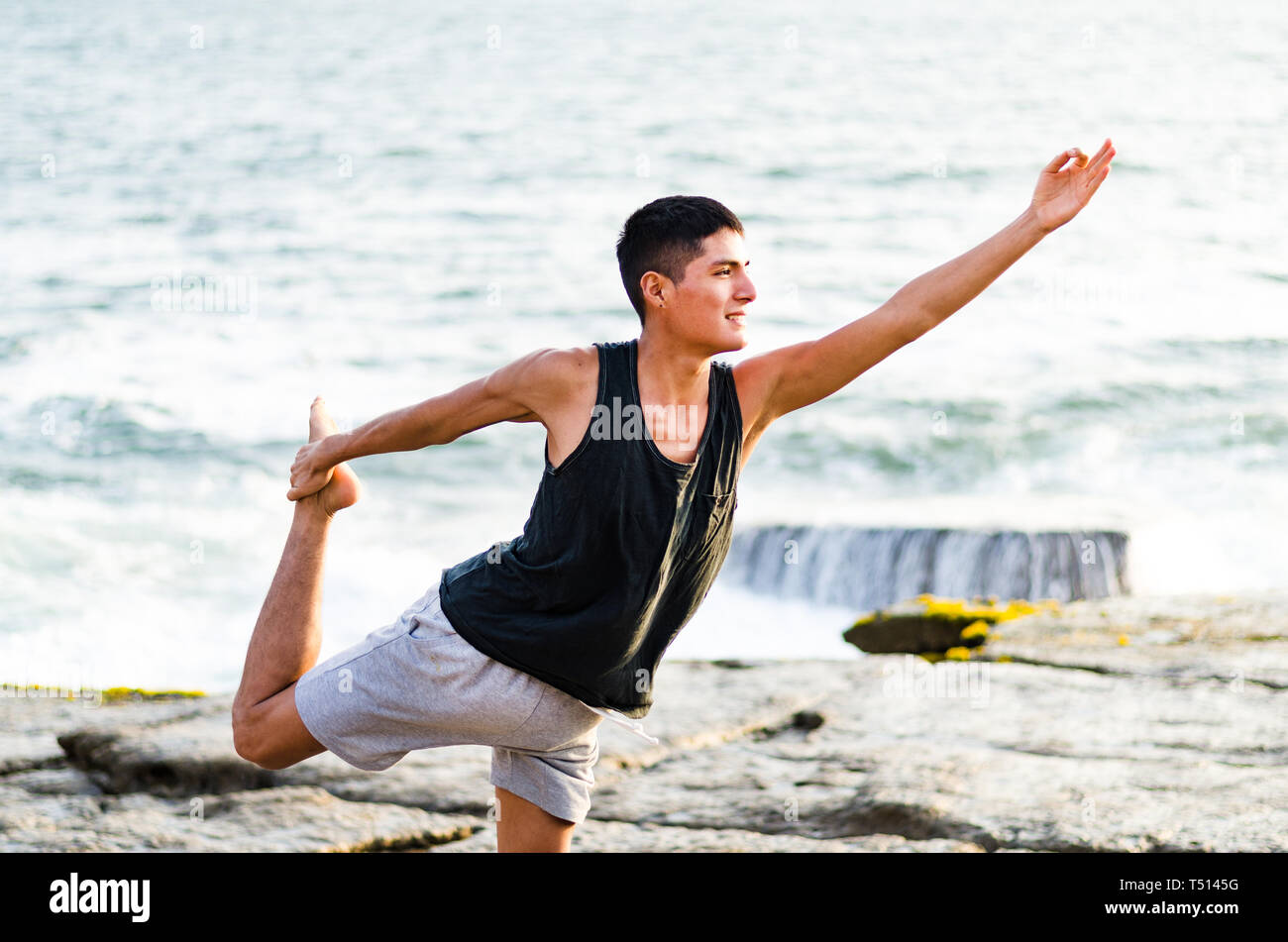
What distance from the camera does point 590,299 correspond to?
19219mm

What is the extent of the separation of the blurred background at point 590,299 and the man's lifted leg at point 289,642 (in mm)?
6495

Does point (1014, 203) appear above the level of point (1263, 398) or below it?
above

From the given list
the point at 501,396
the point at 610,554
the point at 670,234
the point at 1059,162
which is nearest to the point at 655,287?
the point at 670,234

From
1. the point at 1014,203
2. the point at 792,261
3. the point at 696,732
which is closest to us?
the point at 696,732

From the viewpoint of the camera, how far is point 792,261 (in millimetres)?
20406

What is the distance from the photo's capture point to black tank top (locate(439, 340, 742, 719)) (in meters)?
2.69

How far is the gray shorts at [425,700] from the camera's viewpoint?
2.84 meters

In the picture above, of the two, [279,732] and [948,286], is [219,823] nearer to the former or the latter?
[279,732]

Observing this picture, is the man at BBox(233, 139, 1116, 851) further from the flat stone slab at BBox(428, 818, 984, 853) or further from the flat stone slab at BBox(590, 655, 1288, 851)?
the flat stone slab at BBox(590, 655, 1288, 851)

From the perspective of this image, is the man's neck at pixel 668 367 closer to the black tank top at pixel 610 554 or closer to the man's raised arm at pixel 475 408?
the black tank top at pixel 610 554

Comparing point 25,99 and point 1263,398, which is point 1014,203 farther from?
point 25,99

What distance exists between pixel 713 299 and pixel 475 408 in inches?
20.7
